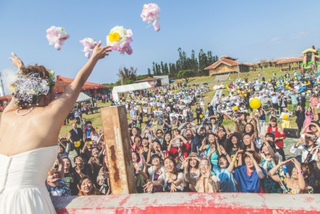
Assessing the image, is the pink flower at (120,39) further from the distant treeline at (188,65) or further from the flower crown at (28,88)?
the distant treeline at (188,65)

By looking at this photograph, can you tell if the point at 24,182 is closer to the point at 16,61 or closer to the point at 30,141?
the point at 30,141

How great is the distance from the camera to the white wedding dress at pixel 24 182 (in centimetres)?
171

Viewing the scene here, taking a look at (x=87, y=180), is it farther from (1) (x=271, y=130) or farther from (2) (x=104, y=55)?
(1) (x=271, y=130)

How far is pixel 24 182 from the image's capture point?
1.75m

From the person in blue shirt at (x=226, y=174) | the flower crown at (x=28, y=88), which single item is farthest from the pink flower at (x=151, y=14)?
the person in blue shirt at (x=226, y=174)

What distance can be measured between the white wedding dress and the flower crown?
0.34 meters

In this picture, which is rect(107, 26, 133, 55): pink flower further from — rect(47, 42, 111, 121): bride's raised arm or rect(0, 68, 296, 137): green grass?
rect(0, 68, 296, 137): green grass

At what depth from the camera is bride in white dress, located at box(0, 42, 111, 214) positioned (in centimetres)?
174

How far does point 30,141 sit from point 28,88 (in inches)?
13.6

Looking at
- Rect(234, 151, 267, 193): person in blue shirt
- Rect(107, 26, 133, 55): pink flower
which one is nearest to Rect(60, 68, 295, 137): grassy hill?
Rect(234, 151, 267, 193): person in blue shirt

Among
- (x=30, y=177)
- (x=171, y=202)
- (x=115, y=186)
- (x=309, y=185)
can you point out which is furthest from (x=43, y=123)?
(x=309, y=185)

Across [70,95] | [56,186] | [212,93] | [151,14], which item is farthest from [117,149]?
[212,93]

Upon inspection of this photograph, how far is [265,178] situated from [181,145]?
295 cm

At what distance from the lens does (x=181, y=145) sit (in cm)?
736
